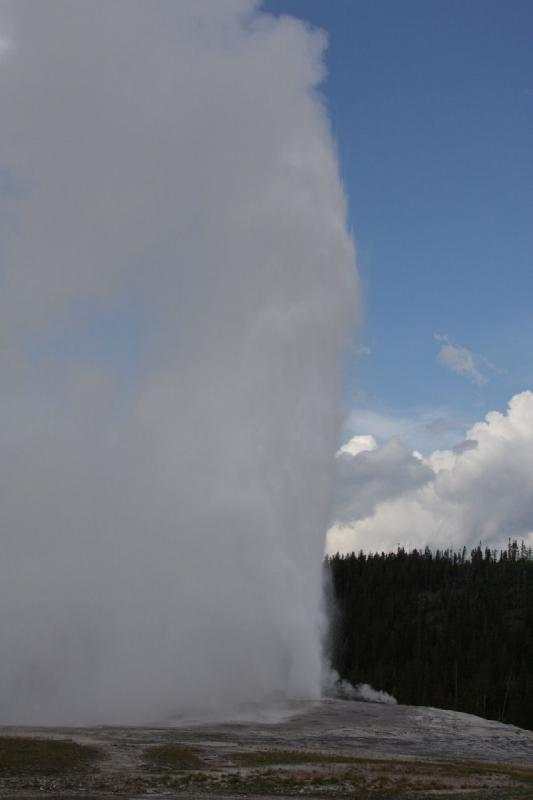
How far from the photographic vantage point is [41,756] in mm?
33219

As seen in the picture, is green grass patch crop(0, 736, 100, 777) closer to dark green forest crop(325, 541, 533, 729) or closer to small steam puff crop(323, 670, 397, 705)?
small steam puff crop(323, 670, 397, 705)

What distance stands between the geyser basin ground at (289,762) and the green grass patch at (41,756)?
0.12m

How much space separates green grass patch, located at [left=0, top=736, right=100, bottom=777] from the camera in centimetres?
3058

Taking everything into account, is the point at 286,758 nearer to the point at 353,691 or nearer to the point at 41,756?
the point at 41,756

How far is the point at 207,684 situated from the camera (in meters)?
69.8

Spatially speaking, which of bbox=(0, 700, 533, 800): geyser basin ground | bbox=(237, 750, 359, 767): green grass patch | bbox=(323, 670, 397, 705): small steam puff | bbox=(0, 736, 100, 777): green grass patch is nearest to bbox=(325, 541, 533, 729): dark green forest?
bbox=(323, 670, 397, 705): small steam puff

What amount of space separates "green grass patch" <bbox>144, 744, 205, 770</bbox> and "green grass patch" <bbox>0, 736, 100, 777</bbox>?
8.32 feet

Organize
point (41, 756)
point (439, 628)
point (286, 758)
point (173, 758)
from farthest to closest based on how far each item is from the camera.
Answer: point (439, 628), point (286, 758), point (173, 758), point (41, 756)

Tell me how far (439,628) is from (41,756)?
114575 millimetres

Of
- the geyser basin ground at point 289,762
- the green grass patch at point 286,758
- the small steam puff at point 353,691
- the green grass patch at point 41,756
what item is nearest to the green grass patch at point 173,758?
the geyser basin ground at point 289,762

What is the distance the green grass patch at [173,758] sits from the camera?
3303cm

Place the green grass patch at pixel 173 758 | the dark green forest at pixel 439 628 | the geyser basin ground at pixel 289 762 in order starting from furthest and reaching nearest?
the dark green forest at pixel 439 628 < the green grass patch at pixel 173 758 < the geyser basin ground at pixel 289 762

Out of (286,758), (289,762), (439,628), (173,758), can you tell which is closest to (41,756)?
(173,758)

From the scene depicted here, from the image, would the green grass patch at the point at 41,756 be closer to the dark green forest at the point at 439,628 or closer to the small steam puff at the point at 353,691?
the small steam puff at the point at 353,691
